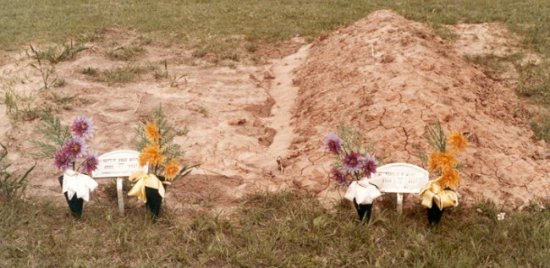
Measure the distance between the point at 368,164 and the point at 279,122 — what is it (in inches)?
91.5

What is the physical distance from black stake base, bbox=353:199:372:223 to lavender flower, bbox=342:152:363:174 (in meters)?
0.23

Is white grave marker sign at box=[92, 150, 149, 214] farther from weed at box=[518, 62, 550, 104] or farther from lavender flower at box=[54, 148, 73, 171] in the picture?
weed at box=[518, 62, 550, 104]

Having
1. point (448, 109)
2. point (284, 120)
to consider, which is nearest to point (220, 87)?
point (284, 120)

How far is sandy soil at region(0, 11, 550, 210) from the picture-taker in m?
4.32

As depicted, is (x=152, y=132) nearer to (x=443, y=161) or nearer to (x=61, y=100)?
(x=443, y=161)

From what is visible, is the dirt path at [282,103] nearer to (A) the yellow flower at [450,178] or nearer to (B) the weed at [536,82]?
(A) the yellow flower at [450,178]

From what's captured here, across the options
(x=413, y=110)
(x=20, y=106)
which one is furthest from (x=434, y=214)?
(x=20, y=106)

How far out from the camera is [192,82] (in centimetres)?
670

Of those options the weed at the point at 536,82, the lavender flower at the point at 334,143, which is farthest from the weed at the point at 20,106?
the weed at the point at 536,82

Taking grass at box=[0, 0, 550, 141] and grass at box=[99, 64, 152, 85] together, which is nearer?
grass at box=[99, 64, 152, 85]

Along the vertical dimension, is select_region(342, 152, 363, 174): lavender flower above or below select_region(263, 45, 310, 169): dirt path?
above

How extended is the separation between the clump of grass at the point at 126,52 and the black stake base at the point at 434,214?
4.81 meters

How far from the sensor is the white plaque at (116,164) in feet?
12.7

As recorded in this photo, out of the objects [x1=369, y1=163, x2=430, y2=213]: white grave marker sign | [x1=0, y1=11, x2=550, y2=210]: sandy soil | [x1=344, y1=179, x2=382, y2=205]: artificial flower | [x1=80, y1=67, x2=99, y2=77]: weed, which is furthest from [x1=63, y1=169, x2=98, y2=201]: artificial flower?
[x1=80, y1=67, x2=99, y2=77]: weed
